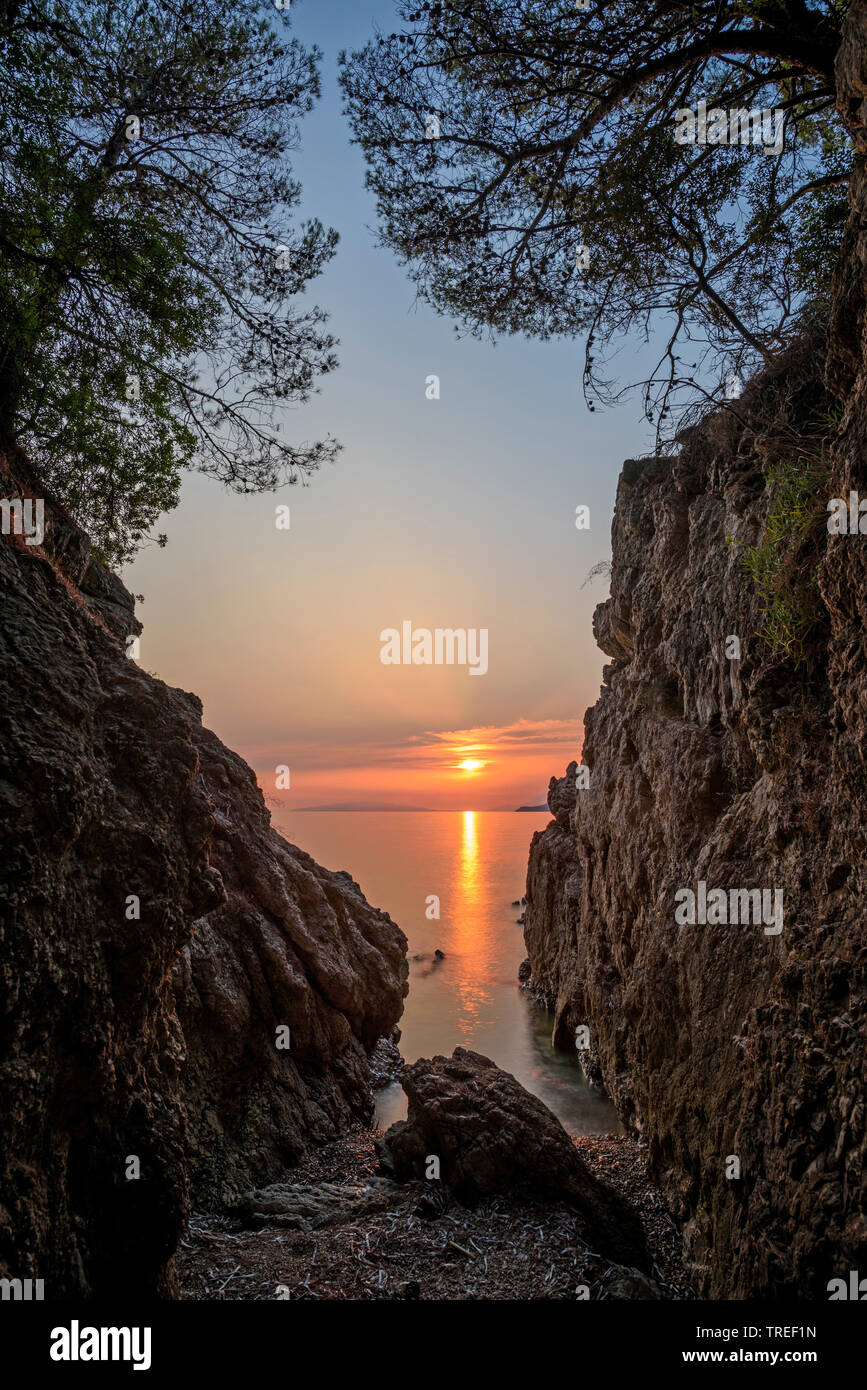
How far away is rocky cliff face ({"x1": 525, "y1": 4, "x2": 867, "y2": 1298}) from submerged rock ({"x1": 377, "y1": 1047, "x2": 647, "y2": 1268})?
85cm

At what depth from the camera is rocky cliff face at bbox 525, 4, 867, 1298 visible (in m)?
3.81

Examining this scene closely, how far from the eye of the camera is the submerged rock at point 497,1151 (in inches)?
236

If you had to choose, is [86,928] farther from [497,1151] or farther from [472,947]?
A: [472,947]

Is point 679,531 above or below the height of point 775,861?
→ above

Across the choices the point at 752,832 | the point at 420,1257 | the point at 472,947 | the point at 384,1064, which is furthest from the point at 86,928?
the point at 472,947

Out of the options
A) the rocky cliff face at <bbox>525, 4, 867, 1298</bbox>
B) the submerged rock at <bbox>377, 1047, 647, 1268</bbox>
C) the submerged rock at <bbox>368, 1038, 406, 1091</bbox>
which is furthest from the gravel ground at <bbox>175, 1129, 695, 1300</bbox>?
the submerged rock at <bbox>368, 1038, 406, 1091</bbox>

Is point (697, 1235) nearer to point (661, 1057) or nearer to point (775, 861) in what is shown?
point (661, 1057)

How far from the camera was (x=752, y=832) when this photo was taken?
6.32 meters

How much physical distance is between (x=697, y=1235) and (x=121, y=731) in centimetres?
683

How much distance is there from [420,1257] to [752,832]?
4749 mm

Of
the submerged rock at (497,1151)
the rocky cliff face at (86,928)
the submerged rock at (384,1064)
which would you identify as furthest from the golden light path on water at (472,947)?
the rocky cliff face at (86,928)

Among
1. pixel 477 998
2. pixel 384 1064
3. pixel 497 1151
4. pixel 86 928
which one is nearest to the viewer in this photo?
pixel 86 928

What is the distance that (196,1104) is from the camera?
671 centimetres
